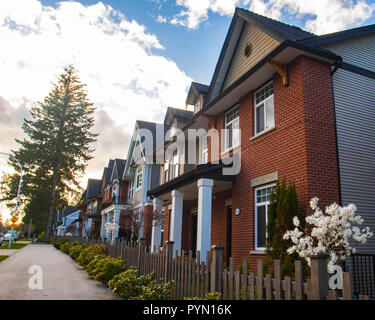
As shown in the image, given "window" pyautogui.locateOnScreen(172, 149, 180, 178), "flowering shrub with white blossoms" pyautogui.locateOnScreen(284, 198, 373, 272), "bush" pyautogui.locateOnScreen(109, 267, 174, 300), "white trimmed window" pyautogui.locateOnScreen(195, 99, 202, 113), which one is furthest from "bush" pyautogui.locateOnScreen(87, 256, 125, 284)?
"white trimmed window" pyautogui.locateOnScreen(195, 99, 202, 113)

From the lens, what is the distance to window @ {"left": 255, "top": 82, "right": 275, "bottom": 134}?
1065 centimetres

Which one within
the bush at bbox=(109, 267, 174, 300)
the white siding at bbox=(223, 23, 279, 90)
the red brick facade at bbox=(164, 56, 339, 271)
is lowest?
the bush at bbox=(109, 267, 174, 300)

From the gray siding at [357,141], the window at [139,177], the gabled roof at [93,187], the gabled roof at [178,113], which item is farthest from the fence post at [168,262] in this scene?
the gabled roof at [93,187]

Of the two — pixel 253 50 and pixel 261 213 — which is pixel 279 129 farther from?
pixel 253 50

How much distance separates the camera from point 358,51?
10828 millimetres

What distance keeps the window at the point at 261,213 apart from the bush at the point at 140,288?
382cm

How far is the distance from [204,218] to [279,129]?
12.4ft

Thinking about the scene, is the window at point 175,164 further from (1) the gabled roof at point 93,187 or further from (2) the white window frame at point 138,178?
(1) the gabled roof at point 93,187

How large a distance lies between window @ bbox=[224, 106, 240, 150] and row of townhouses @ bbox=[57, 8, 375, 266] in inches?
1.6

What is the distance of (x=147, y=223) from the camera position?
19.9 meters

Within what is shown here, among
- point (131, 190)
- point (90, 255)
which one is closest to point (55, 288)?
point (90, 255)

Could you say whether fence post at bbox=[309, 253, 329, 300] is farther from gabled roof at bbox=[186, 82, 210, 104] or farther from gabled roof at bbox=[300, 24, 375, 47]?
gabled roof at bbox=[186, 82, 210, 104]
